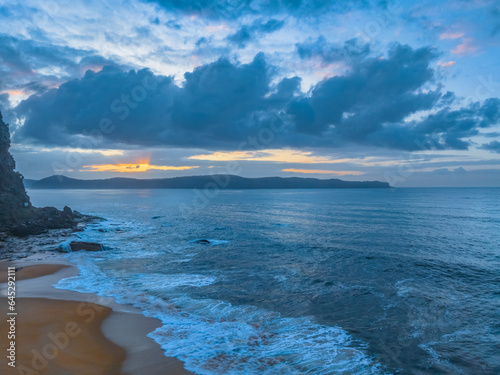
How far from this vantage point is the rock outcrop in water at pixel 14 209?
35825mm

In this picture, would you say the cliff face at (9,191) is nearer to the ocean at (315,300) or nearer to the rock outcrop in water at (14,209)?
the rock outcrop in water at (14,209)

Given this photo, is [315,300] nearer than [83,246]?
Yes

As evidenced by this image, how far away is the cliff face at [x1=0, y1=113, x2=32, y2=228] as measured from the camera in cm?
3734

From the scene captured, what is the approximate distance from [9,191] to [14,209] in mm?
2986

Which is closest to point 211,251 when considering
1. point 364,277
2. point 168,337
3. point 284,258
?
point 284,258

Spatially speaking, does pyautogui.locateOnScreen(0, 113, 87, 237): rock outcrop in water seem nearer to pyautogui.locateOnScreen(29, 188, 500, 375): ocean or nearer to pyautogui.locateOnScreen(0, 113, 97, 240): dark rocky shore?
pyautogui.locateOnScreen(0, 113, 97, 240): dark rocky shore

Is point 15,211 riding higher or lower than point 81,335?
higher

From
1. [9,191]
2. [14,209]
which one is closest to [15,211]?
[14,209]

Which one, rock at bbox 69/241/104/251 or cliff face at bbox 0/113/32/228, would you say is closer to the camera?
rock at bbox 69/241/104/251

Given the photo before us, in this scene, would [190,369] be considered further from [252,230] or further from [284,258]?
[252,230]

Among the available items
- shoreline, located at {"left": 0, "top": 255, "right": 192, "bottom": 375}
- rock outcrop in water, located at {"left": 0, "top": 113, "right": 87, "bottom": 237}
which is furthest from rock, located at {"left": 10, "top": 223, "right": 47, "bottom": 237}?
shoreline, located at {"left": 0, "top": 255, "right": 192, "bottom": 375}

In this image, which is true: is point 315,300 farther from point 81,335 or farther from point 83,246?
point 83,246

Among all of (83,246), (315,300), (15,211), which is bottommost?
(315,300)

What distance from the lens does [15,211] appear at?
39219mm
